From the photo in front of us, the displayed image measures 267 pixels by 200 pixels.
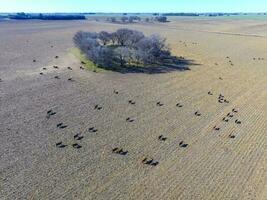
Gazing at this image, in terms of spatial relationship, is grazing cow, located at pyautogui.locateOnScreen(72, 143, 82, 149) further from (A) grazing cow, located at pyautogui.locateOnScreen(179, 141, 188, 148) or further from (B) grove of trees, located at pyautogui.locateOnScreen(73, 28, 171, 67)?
(B) grove of trees, located at pyautogui.locateOnScreen(73, 28, 171, 67)

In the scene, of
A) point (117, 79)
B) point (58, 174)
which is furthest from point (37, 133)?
point (117, 79)

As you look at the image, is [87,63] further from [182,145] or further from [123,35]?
[182,145]

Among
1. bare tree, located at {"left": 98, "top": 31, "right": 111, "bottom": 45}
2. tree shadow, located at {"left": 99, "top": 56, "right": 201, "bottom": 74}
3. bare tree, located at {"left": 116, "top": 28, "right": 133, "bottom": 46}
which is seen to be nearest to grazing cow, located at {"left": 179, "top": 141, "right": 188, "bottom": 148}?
tree shadow, located at {"left": 99, "top": 56, "right": 201, "bottom": 74}

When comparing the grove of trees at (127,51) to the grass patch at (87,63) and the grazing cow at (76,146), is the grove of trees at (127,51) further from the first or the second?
the grazing cow at (76,146)

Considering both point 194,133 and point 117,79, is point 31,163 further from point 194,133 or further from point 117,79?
point 117,79

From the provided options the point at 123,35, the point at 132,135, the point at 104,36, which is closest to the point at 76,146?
the point at 132,135

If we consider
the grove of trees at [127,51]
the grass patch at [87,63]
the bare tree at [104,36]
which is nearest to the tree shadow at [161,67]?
the grove of trees at [127,51]
